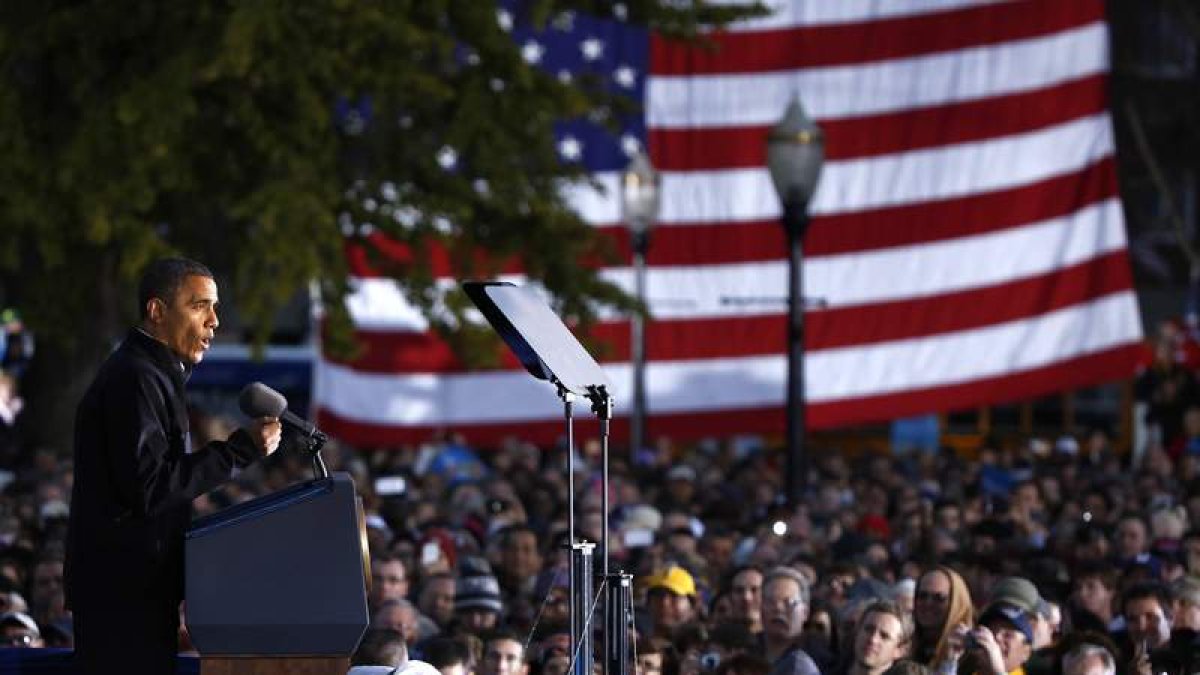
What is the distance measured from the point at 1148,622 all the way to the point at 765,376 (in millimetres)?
12916

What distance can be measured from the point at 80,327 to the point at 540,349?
1810cm

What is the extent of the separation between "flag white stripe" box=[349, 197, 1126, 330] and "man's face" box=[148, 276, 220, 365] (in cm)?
1816

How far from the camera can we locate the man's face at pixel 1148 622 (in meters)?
12.7

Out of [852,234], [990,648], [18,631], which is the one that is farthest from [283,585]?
[852,234]

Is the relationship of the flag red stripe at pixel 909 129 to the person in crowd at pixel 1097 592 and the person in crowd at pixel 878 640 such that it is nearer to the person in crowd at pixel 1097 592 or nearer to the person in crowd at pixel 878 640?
the person in crowd at pixel 1097 592

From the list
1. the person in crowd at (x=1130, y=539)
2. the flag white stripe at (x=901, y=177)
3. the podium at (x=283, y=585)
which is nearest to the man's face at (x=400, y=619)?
the person in crowd at (x=1130, y=539)

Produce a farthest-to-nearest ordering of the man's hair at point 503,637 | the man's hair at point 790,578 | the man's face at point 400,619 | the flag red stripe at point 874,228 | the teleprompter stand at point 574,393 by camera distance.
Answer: the flag red stripe at point 874,228
the man's hair at point 790,578
the man's face at point 400,619
the man's hair at point 503,637
the teleprompter stand at point 574,393

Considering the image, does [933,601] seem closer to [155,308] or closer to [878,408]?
[155,308]

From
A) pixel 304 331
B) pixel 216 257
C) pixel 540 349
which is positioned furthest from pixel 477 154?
pixel 304 331

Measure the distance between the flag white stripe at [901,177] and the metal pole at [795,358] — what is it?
683 centimetres

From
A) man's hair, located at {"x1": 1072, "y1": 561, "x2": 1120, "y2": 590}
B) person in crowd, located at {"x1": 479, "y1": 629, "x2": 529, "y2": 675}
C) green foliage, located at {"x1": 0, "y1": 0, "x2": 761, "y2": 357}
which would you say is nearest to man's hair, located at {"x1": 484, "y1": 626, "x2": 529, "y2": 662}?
person in crowd, located at {"x1": 479, "y1": 629, "x2": 529, "y2": 675}

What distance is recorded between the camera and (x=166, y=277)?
22.0ft

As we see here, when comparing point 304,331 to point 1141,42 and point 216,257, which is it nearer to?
point 1141,42

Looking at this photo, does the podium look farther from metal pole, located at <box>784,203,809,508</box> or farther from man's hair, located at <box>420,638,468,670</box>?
metal pole, located at <box>784,203,809,508</box>
